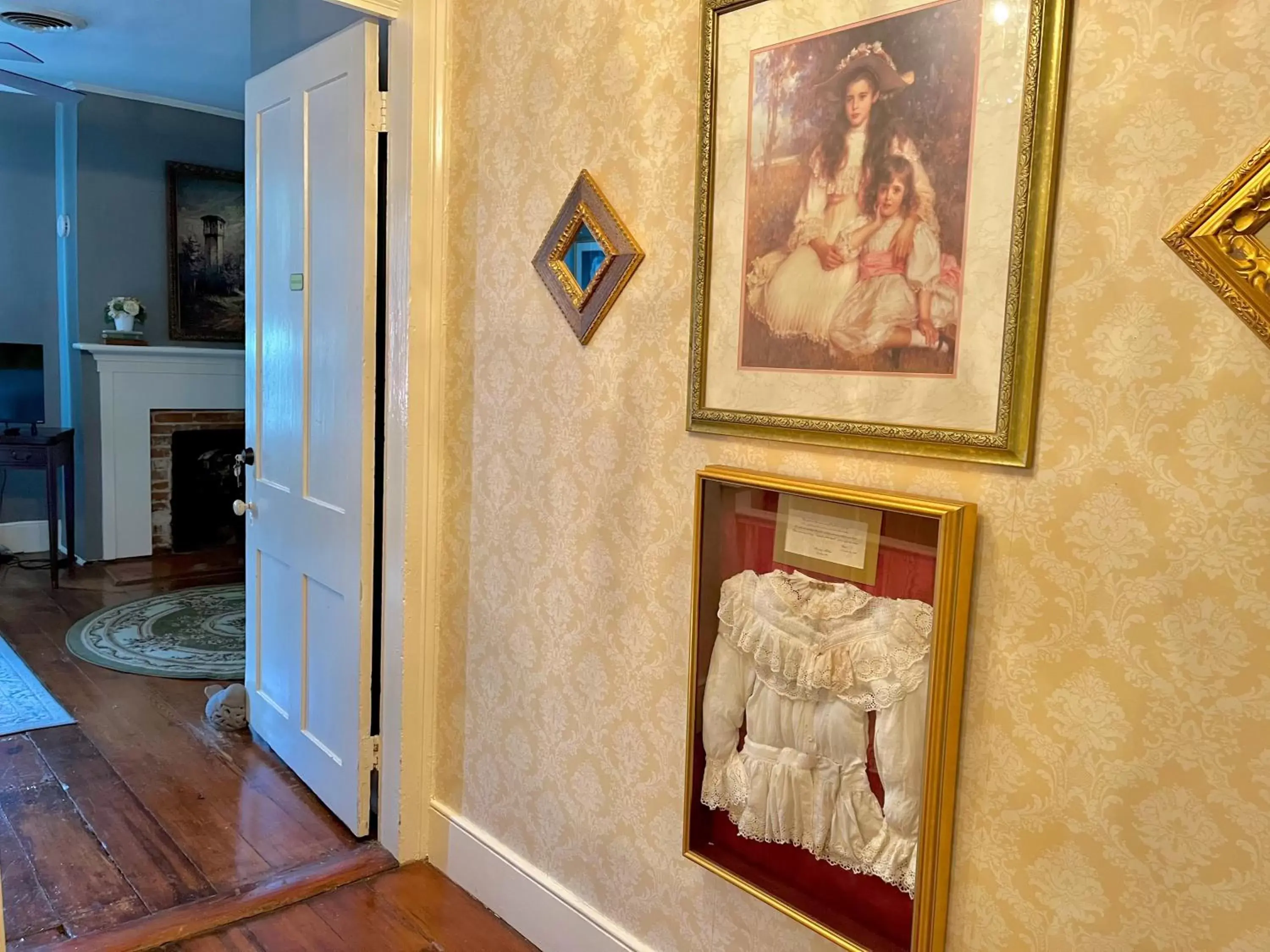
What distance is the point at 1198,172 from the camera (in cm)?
109

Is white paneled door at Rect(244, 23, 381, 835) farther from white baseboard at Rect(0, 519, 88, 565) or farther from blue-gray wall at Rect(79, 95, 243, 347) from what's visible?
white baseboard at Rect(0, 519, 88, 565)

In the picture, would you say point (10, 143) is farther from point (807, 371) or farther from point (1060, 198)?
point (1060, 198)

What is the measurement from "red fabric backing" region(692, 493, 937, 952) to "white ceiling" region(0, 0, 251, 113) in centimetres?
327

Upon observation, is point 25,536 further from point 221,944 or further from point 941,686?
point 941,686

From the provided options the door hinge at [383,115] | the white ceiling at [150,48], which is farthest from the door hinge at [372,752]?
the white ceiling at [150,48]

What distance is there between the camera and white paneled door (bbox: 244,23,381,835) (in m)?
2.35

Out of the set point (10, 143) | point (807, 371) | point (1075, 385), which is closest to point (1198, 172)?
point (1075, 385)

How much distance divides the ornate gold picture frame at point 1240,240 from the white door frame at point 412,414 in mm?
1608

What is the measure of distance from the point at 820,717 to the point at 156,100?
207 inches

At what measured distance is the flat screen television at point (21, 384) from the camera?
194 inches

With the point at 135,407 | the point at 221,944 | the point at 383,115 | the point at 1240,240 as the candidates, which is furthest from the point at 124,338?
the point at 1240,240

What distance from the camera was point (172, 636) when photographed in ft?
13.5

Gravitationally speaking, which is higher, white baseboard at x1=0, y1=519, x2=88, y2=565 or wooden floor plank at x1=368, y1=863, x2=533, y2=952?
white baseboard at x1=0, y1=519, x2=88, y2=565

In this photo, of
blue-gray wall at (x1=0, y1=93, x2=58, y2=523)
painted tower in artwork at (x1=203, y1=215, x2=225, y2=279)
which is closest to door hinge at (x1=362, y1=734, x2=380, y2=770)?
painted tower in artwork at (x1=203, y1=215, x2=225, y2=279)
